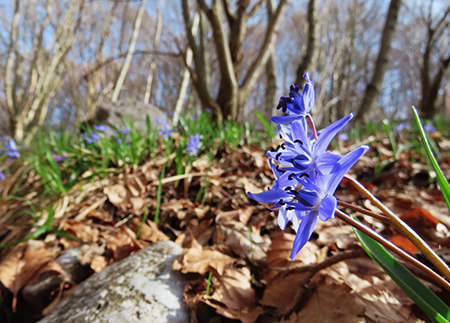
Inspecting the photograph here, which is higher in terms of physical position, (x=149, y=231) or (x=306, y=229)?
(x=306, y=229)

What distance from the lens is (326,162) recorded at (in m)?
0.46

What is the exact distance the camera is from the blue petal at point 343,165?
1.41 feet

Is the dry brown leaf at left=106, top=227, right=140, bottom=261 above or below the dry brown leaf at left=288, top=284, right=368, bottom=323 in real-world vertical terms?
below

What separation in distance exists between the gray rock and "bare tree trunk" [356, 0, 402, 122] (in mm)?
6410

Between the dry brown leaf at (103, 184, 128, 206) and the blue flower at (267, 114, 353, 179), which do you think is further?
the dry brown leaf at (103, 184, 128, 206)

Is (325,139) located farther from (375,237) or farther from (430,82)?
(430,82)

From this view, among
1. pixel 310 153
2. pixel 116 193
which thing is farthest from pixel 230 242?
pixel 116 193

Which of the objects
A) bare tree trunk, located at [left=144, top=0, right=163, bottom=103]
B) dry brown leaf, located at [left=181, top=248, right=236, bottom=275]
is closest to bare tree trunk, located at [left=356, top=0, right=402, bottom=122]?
bare tree trunk, located at [left=144, top=0, right=163, bottom=103]

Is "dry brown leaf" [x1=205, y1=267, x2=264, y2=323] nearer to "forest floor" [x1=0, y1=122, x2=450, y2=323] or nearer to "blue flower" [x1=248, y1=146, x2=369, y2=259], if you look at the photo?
"forest floor" [x1=0, y1=122, x2=450, y2=323]

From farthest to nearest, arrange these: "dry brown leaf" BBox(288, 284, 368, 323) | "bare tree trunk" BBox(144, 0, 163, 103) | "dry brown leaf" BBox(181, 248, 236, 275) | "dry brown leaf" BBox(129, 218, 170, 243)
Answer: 1. "bare tree trunk" BBox(144, 0, 163, 103)
2. "dry brown leaf" BBox(129, 218, 170, 243)
3. "dry brown leaf" BBox(181, 248, 236, 275)
4. "dry brown leaf" BBox(288, 284, 368, 323)

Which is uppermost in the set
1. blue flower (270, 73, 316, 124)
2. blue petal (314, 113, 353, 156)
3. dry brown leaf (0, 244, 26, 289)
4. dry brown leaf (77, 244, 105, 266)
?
blue flower (270, 73, 316, 124)

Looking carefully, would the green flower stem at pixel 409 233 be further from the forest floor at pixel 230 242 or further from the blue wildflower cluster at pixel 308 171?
the forest floor at pixel 230 242

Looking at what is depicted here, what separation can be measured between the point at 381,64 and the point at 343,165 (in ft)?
23.5

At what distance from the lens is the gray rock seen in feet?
3.17
